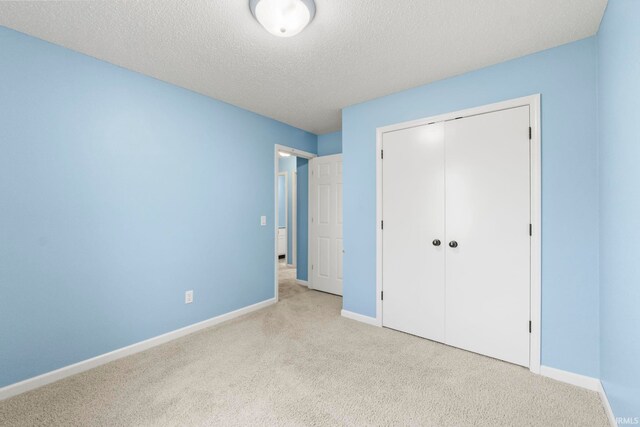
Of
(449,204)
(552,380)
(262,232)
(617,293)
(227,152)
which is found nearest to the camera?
(617,293)

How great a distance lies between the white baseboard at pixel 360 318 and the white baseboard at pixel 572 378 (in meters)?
1.40

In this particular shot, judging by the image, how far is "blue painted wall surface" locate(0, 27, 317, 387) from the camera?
1839 millimetres

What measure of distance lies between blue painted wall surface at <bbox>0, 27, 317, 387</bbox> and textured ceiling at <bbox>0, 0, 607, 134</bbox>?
0.29 m

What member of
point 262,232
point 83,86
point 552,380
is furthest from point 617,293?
point 83,86

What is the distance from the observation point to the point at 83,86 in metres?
2.12

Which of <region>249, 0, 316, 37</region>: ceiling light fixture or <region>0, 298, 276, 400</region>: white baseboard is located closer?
<region>249, 0, 316, 37</region>: ceiling light fixture

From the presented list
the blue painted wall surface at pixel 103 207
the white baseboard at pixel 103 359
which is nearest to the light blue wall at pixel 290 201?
the blue painted wall surface at pixel 103 207

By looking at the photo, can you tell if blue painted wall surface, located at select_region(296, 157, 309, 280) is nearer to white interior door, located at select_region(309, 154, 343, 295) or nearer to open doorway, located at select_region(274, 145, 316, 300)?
open doorway, located at select_region(274, 145, 316, 300)

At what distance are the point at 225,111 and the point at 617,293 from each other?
3.55m

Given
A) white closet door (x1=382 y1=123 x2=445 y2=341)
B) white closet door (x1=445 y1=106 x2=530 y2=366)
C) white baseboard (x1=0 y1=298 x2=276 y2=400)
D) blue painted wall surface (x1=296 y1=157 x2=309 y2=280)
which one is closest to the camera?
white baseboard (x1=0 y1=298 x2=276 y2=400)

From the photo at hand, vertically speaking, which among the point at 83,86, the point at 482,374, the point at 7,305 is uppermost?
the point at 83,86

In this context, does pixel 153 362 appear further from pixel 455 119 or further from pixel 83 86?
pixel 455 119

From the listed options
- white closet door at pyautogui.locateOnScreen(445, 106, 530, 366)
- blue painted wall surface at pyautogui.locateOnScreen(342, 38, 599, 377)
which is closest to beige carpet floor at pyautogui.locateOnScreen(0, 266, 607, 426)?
white closet door at pyautogui.locateOnScreen(445, 106, 530, 366)

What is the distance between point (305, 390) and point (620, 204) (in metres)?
2.13
